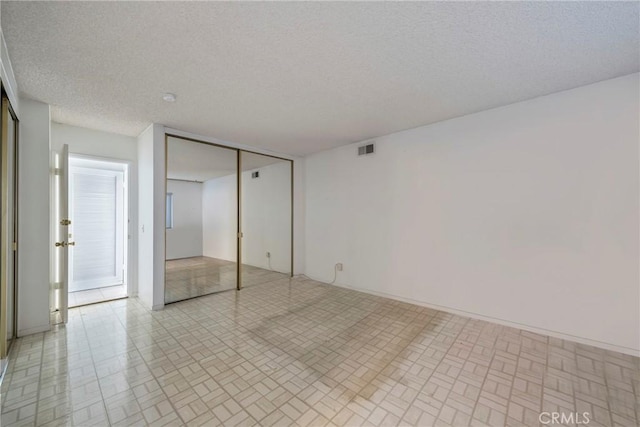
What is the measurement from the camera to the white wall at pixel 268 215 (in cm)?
545

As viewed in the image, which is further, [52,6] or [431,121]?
[431,121]

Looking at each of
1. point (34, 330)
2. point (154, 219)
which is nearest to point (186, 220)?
point (154, 219)

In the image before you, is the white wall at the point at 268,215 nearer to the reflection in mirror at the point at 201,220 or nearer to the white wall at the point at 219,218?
the white wall at the point at 219,218

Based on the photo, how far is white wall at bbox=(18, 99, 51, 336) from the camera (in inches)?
107

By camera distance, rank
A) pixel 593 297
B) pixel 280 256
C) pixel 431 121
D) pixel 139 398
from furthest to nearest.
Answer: pixel 280 256 < pixel 431 121 < pixel 593 297 < pixel 139 398

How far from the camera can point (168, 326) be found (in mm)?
2920

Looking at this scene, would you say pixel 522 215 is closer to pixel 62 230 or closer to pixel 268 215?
pixel 268 215

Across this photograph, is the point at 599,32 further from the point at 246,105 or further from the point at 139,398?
the point at 139,398

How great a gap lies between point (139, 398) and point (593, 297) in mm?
3977

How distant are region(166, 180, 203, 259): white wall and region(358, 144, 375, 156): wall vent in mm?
3740

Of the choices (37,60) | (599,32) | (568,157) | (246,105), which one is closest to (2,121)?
(37,60)

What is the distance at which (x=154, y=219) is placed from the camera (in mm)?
3395

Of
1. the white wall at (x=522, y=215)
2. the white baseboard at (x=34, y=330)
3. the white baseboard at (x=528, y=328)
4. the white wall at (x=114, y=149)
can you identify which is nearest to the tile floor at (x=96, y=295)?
the white wall at (x=114, y=149)

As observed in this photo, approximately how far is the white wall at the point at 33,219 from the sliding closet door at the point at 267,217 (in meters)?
2.89
